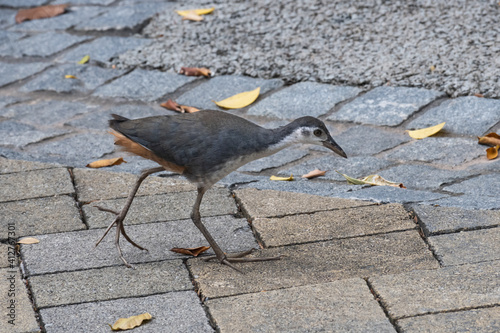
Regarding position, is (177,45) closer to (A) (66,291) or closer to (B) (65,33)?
(B) (65,33)

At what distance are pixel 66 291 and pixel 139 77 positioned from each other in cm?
297

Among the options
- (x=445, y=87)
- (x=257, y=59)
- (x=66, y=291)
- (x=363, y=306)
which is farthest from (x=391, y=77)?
(x=66, y=291)

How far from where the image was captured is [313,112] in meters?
4.96

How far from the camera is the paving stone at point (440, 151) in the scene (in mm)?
4215

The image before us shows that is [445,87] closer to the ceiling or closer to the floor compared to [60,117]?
closer to the ceiling

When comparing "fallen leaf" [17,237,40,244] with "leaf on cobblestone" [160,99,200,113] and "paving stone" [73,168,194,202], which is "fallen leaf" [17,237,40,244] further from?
"leaf on cobblestone" [160,99,200,113]

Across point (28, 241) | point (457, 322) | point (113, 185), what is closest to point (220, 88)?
point (113, 185)

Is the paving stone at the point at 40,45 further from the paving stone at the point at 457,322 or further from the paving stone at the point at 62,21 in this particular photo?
the paving stone at the point at 457,322

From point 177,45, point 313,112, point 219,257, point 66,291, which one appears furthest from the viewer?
point 177,45

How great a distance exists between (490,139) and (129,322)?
2.59 metres

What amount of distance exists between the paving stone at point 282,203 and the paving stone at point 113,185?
0.18m

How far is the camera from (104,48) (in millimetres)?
6148

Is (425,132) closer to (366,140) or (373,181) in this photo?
(366,140)

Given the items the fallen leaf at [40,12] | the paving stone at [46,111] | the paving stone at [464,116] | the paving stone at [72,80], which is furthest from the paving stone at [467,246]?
the fallen leaf at [40,12]
